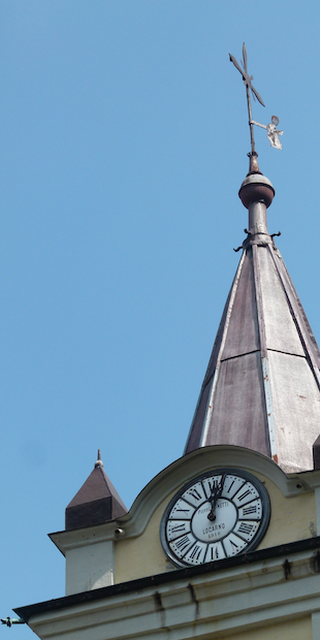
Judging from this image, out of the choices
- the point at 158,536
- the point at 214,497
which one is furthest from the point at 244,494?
the point at 158,536

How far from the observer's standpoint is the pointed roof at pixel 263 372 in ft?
74.6

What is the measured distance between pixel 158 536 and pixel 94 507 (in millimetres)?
1240

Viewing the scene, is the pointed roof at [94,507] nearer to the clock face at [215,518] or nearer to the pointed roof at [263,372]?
the clock face at [215,518]

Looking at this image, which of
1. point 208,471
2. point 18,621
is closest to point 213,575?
point 208,471

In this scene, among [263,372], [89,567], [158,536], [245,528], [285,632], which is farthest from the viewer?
[263,372]

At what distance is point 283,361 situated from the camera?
24141mm

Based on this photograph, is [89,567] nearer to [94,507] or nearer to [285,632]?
[94,507]

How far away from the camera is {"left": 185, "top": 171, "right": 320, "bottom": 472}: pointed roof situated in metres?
22.8

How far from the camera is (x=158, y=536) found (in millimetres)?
22109

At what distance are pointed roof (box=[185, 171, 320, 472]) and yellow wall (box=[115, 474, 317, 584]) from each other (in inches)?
32.6

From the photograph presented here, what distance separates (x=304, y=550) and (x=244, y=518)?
4.29 ft

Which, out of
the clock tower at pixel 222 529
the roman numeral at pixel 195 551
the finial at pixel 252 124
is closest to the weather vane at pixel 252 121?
the finial at pixel 252 124

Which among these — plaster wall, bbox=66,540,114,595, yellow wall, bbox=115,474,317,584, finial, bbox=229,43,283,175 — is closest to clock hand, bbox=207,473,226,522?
Result: yellow wall, bbox=115,474,317,584

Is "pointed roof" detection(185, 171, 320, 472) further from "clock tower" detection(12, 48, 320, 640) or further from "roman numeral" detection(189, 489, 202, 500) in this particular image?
"roman numeral" detection(189, 489, 202, 500)
